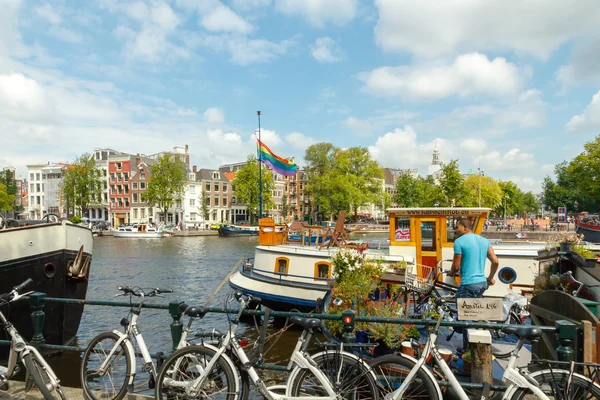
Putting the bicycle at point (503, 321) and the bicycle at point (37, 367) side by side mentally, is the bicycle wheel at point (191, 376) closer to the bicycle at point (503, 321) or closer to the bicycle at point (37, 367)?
the bicycle at point (37, 367)

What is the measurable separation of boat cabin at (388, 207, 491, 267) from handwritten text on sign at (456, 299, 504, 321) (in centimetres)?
916

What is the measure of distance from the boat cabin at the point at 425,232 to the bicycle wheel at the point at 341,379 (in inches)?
378

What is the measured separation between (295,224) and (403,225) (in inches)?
234

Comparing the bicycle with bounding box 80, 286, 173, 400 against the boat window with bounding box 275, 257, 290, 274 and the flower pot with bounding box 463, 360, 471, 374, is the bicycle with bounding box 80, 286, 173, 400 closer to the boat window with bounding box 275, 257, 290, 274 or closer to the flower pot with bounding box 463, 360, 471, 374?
the flower pot with bounding box 463, 360, 471, 374

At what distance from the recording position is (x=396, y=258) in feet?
43.1

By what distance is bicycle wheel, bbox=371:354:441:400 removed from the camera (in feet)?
12.1

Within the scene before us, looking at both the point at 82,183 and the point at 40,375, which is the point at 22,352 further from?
the point at 82,183

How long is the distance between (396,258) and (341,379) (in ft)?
31.5

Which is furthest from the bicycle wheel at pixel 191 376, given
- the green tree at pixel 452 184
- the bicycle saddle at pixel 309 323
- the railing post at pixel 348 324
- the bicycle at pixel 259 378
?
the green tree at pixel 452 184

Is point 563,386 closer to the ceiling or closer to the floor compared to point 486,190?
closer to the floor

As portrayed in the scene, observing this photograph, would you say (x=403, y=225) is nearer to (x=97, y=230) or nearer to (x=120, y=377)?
(x=120, y=377)

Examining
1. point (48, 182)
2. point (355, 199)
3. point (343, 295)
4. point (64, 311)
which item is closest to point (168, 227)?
point (355, 199)

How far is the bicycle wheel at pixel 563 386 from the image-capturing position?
3340 mm

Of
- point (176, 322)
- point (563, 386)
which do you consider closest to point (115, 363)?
point (176, 322)
